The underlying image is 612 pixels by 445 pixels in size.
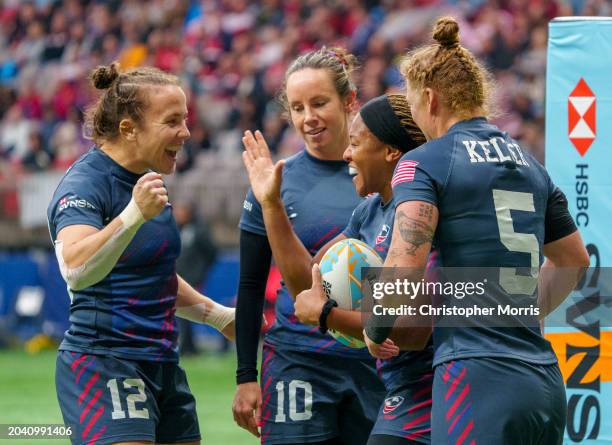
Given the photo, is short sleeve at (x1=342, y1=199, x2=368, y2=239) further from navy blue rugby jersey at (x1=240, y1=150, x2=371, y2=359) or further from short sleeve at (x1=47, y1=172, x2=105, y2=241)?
short sleeve at (x1=47, y1=172, x2=105, y2=241)

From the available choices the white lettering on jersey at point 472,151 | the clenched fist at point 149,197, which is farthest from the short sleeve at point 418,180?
the clenched fist at point 149,197

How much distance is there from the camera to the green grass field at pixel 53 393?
32.3ft

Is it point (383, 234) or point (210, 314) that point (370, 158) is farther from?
point (210, 314)

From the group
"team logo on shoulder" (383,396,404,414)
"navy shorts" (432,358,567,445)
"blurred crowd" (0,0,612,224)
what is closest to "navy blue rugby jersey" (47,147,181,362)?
"team logo on shoulder" (383,396,404,414)

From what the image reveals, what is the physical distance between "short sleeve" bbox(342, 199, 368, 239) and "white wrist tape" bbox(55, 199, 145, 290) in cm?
93

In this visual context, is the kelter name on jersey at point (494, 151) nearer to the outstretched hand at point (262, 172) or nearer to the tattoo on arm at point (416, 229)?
the tattoo on arm at point (416, 229)

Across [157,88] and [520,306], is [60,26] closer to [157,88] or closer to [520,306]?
[157,88]

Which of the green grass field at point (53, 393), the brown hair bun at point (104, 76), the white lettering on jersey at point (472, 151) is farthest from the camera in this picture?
the green grass field at point (53, 393)

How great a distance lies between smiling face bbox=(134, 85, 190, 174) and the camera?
519 cm

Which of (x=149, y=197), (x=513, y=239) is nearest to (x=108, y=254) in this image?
(x=149, y=197)

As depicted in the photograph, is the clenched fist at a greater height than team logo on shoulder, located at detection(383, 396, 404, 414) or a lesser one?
greater

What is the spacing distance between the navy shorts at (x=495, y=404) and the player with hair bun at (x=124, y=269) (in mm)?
1520

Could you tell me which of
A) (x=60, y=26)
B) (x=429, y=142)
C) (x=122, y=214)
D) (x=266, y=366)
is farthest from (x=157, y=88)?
(x=60, y=26)

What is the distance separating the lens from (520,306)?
3.93 m
